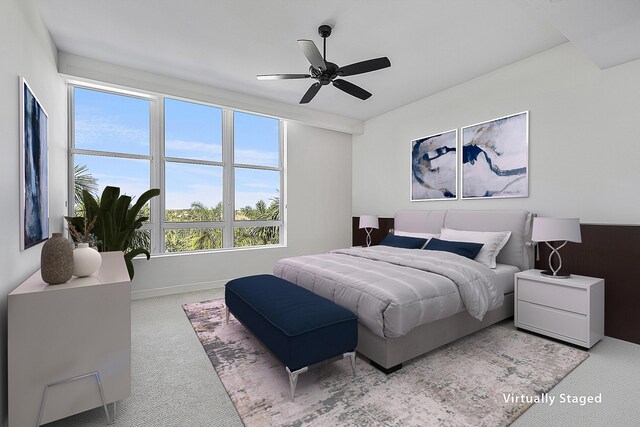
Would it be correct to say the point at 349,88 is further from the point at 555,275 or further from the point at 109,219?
the point at 109,219

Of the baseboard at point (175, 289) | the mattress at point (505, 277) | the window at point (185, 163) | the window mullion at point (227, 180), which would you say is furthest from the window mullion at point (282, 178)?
the mattress at point (505, 277)

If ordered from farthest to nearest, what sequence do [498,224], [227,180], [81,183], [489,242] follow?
1. [227,180]
2. [81,183]
3. [498,224]
4. [489,242]

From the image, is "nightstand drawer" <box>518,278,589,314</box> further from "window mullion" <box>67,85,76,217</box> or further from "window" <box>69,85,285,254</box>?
"window mullion" <box>67,85,76,217</box>

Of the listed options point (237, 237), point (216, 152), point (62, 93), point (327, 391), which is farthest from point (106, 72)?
point (327, 391)

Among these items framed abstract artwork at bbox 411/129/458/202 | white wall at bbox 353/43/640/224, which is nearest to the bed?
white wall at bbox 353/43/640/224

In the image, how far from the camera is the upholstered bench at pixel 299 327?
1.88 m

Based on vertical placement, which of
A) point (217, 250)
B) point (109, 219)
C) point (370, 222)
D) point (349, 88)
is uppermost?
point (349, 88)

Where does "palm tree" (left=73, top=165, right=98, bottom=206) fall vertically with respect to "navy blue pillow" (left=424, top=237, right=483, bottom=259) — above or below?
above

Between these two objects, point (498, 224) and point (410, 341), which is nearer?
point (410, 341)

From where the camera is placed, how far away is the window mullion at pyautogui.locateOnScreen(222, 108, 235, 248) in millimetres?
4895

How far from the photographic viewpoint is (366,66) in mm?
2691

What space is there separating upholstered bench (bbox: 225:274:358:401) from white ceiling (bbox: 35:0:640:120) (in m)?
2.50

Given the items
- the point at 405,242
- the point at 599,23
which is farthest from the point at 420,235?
the point at 599,23

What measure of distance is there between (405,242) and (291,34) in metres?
2.85
